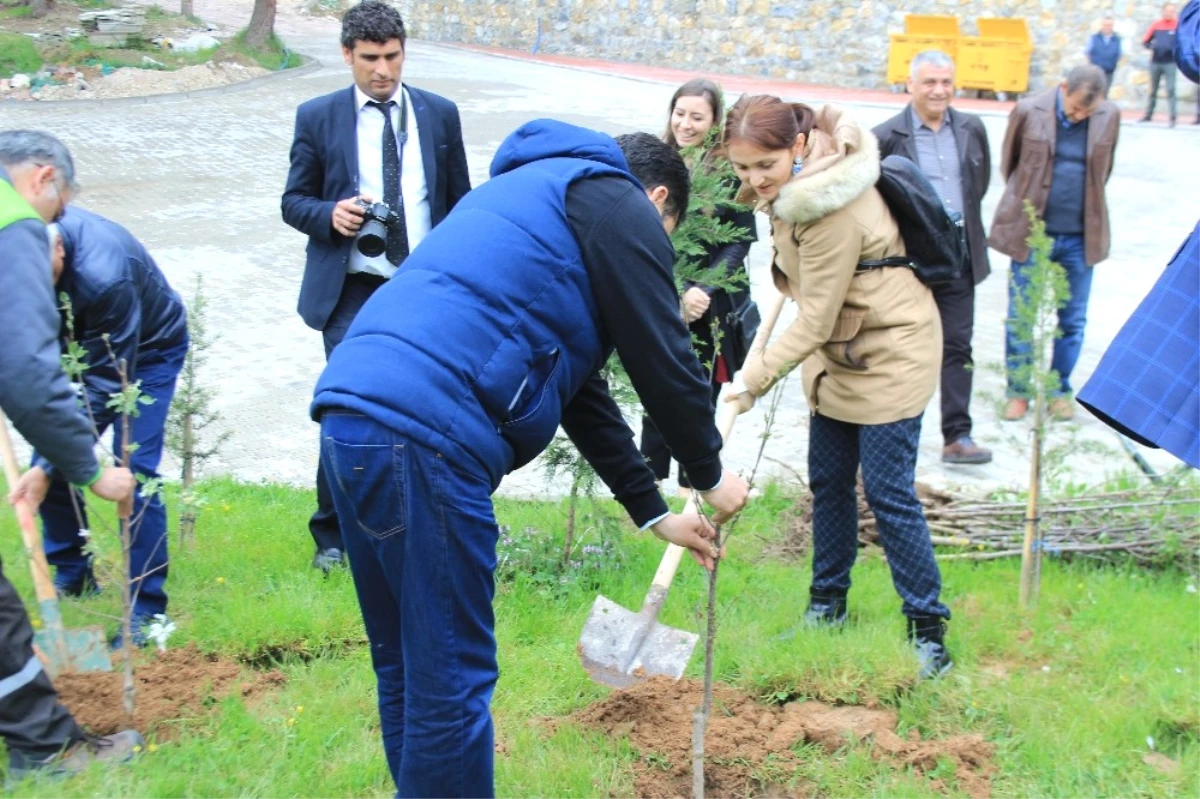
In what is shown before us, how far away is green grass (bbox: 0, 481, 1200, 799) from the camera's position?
344 cm

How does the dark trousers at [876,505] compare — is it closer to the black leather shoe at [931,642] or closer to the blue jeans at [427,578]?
the black leather shoe at [931,642]

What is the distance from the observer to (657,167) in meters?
2.90

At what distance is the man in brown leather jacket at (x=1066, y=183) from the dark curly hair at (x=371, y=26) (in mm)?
4099

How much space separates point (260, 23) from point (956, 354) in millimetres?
21028

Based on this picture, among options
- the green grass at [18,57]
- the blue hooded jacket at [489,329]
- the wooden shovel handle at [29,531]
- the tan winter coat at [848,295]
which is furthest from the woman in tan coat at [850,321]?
the green grass at [18,57]

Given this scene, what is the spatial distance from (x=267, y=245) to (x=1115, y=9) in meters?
16.0

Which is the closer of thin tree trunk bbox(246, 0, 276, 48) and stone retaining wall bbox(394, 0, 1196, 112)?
stone retaining wall bbox(394, 0, 1196, 112)

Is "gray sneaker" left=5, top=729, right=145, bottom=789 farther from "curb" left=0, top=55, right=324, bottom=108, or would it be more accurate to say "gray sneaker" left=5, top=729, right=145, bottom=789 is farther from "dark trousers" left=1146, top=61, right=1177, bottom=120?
"dark trousers" left=1146, top=61, right=1177, bottom=120

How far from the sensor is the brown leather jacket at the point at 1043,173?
23.9 feet

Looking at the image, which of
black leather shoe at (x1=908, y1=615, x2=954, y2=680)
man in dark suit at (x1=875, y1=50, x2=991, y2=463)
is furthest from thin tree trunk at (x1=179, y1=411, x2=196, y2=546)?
man in dark suit at (x1=875, y1=50, x2=991, y2=463)

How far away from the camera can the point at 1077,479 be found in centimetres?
635

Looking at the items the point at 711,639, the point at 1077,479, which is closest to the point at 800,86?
the point at 1077,479

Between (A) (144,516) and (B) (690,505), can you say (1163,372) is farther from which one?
(A) (144,516)

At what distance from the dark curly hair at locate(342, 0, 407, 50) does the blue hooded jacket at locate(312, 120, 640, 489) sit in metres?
2.44
